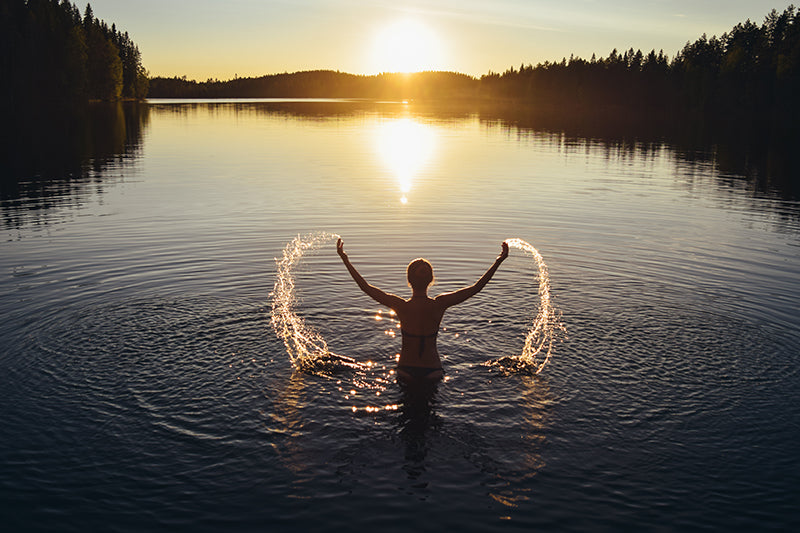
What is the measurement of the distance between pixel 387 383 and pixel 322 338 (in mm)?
2949

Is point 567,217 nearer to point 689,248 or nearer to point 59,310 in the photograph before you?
point 689,248

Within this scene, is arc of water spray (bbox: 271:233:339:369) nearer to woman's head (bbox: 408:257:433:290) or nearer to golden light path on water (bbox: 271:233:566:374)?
golden light path on water (bbox: 271:233:566:374)

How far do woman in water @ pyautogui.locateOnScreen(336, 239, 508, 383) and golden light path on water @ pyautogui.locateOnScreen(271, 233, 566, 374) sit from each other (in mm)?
1375

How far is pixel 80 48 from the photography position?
461 feet

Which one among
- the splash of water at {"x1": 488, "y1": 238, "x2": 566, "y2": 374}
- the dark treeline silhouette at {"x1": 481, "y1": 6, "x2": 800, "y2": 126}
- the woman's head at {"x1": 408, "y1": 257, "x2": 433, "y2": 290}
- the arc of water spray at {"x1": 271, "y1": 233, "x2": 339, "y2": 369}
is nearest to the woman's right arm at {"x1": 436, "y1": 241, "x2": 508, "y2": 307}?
the woman's head at {"x1": 408, "y1": 257, "x2": 433, "y2": 290}

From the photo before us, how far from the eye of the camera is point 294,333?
14273mm

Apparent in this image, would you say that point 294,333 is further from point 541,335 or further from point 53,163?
point 53,163

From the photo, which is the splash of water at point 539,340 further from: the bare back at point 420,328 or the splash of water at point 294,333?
the splash of water at point 294,333

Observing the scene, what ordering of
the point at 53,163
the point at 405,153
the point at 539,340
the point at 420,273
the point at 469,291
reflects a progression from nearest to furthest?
the point at 420,273, the point at 469,291, the point at 539,340, the point at 53,163, the point at 405,153

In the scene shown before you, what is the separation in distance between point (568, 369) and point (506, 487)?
4365mm

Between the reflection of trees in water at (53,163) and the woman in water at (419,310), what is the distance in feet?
71.2

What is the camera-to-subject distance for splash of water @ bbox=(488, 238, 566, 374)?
12.5m

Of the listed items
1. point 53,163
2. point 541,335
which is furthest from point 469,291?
point 53,163

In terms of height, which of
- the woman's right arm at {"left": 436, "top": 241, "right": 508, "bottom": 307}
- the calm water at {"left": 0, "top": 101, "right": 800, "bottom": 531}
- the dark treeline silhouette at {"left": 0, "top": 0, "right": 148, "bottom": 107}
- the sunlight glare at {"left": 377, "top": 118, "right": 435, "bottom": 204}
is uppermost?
the dark treeline silhouette at {"left": 0, "top": 0, "right": 148, "bottom": 107}
